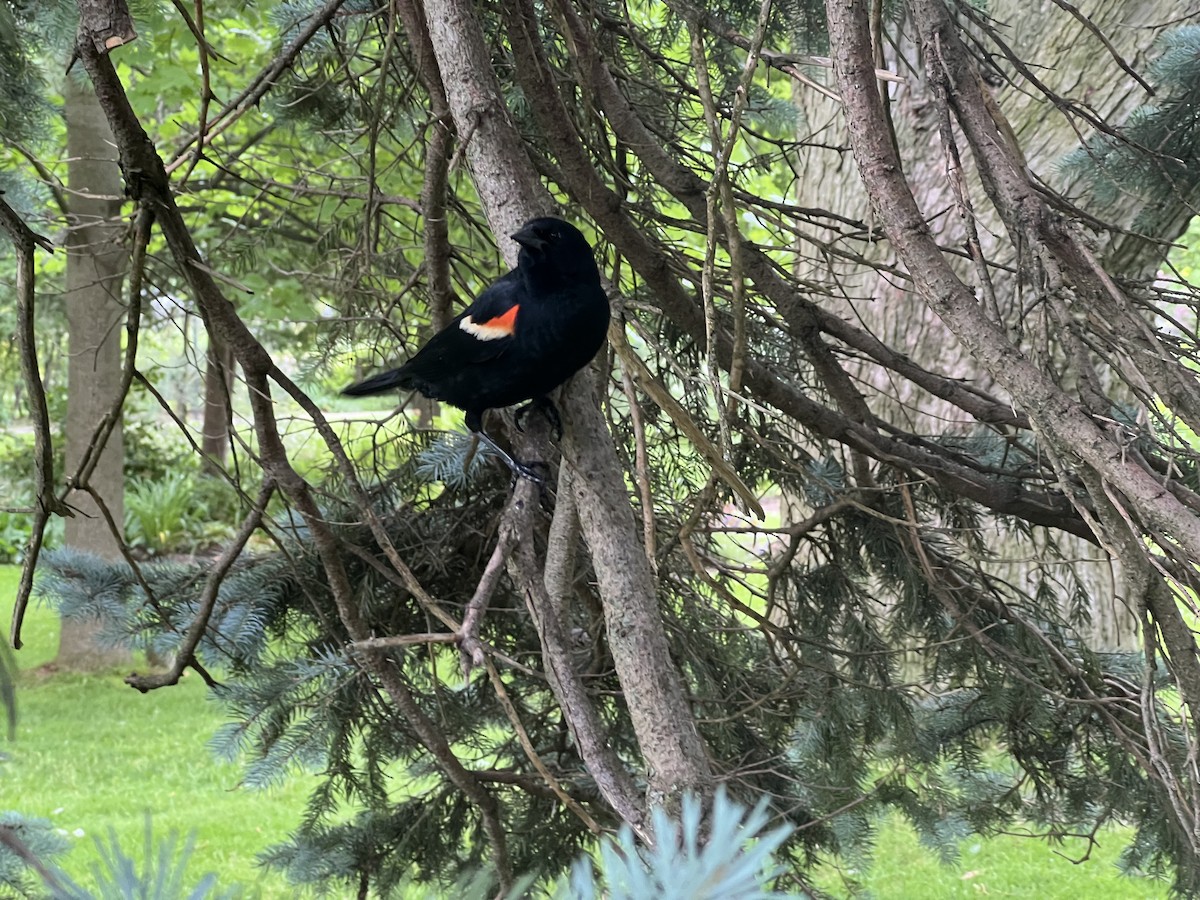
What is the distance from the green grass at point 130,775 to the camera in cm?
560

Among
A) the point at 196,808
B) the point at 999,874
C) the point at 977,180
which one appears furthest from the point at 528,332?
the point at 999,874

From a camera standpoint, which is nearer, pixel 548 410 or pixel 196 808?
pixel 548 410

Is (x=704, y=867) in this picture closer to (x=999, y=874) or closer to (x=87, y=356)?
(x=999, y=874)

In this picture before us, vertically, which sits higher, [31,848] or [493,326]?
[493,326]

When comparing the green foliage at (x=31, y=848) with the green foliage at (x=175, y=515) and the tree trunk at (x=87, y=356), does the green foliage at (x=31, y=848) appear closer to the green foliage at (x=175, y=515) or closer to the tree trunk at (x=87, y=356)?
the tree trunk at (x=87, y=356)

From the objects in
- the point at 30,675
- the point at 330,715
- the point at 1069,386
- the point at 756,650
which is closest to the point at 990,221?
the point at 1069,386

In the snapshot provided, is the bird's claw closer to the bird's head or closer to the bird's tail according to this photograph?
the bird's head

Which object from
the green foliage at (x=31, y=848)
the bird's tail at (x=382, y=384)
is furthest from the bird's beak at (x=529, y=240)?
the green foliage at (x=31, y=848)

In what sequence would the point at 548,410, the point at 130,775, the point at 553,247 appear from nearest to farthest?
the point at 553,247 → the point at 548,410 → the point at 130,775

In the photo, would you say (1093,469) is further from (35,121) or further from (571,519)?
(35,121)

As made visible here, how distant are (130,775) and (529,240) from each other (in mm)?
5943

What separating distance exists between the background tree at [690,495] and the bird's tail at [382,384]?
11 centimetres

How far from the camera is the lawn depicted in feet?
18.3

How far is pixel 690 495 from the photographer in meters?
2.61
